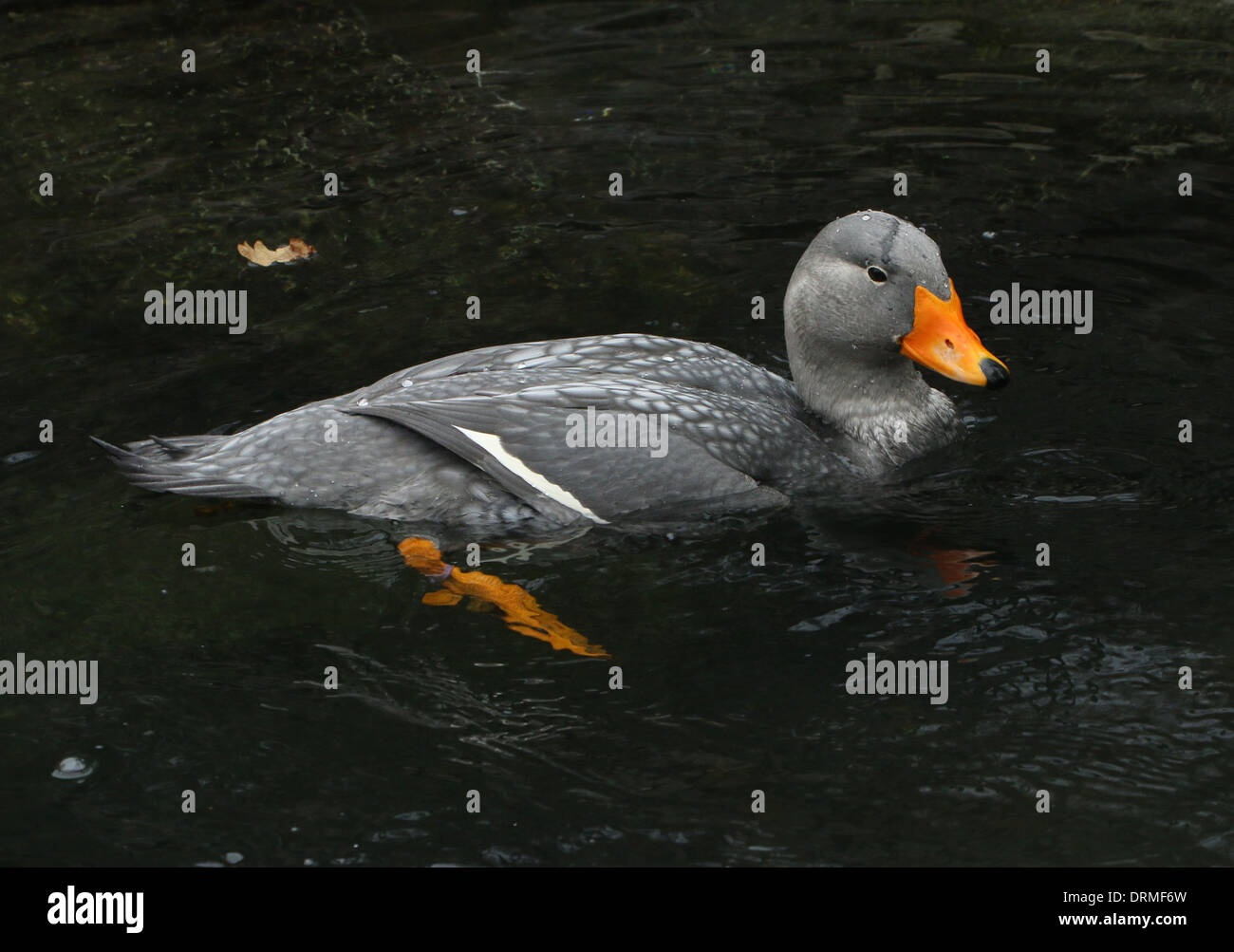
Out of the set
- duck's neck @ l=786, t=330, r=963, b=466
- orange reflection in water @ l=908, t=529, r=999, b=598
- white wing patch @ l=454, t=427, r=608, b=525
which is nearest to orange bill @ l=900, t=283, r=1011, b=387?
duck's neck @ l=786, t=330, r=963, b=466

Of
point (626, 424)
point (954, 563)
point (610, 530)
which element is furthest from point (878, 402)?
point (610, 530)

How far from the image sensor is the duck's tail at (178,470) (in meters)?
5.38

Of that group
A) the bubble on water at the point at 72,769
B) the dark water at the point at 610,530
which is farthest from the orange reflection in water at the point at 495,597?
the bubble on water at the point at 72,769

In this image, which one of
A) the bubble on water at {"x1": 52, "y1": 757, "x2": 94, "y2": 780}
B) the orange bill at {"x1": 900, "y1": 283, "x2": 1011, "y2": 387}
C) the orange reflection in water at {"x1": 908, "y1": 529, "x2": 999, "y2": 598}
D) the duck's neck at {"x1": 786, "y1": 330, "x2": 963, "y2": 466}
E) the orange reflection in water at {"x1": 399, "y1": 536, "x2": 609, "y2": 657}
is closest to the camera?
the bubble on water at {"x1": 52, "y1": 757, "x2": 94, "y2": 780}

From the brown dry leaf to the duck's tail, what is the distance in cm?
232

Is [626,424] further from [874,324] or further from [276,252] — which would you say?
[276,252]

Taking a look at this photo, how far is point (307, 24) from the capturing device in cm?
1093

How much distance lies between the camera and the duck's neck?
5934 mm

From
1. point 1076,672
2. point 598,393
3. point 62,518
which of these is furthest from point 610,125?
point 1076,672

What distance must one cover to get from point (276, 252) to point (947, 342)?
12.8ft

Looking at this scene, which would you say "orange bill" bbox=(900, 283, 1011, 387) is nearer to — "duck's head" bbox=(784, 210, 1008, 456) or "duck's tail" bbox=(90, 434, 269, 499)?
"duck's head" bbox=(784, 210, 1008, 456)

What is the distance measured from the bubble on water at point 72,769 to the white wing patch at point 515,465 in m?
1.77
